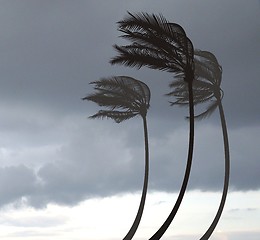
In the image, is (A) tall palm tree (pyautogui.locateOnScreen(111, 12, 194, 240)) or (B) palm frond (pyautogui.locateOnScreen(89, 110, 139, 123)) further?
(B) palm frond (pyautogui.locateOnScreen(89, 110, 139, 123))

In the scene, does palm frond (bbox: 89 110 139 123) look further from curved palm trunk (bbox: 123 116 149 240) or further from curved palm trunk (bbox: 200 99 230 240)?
curved palm trunk (bbox: 200 99 230 240)

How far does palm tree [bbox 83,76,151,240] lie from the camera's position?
3944cm

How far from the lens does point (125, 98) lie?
40.0 m

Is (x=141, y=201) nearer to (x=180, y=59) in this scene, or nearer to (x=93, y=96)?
(x=93, y=96)

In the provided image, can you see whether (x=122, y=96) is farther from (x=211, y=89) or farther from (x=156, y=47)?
(x=156, y=47)

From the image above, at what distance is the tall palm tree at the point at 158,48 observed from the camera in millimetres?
25438

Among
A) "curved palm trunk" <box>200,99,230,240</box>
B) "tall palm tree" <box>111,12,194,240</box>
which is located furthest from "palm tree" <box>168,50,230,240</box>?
"tall palm tree" <box>111,12,194,240</box>

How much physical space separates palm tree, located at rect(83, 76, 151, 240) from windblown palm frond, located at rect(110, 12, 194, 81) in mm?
12852

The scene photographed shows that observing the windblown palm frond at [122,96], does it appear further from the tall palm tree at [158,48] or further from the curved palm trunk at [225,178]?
the tall palm tree at [158,48]

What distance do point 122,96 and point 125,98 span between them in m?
0.41

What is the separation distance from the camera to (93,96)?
4069 centimetres

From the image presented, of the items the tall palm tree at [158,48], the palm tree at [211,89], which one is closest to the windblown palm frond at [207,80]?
the palm tree at [211,89]

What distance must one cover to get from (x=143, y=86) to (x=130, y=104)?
66.1 inches

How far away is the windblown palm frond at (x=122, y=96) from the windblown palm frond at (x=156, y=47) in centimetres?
1285
